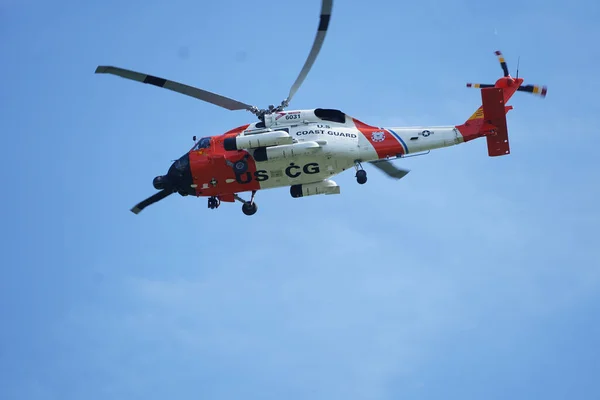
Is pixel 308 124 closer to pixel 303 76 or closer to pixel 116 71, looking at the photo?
pixel 303 76

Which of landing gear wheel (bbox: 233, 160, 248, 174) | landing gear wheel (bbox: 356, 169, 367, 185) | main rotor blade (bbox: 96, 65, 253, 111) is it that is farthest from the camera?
landing gear wheel (bbox: 233, 160, 248, 174)

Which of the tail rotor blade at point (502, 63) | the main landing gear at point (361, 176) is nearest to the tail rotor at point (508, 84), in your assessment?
the tail rotor blade at point (502, 63)

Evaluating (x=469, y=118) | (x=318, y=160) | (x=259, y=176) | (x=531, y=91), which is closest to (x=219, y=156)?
(x=259, y=176)

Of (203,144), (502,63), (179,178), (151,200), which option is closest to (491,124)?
(502,63)

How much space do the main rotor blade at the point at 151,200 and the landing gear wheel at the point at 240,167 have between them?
2427 millimetres

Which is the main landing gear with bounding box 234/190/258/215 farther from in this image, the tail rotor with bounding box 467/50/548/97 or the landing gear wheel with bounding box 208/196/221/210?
the tail rotor with bounding box 467/50/548/97

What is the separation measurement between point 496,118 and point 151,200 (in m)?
11.6

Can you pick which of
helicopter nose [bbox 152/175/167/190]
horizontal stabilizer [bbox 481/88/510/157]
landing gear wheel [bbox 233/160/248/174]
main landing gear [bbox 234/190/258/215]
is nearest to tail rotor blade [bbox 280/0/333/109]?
landing gear wheel [bbox 233/160/248/174]

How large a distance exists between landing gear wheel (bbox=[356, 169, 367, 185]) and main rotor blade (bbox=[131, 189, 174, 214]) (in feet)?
20.4

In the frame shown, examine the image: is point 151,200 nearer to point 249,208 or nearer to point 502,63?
point 249,208

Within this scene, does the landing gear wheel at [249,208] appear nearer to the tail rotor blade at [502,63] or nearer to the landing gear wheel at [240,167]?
the landing gear wheel at [240,167]

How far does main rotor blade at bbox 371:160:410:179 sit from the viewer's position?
2975cm

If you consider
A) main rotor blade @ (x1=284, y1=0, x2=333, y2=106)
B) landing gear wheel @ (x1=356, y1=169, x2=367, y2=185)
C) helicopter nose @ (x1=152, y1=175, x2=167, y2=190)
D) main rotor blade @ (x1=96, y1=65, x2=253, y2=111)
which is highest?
main rotor blade @ (x1=96, y1=65, x2=253, y2=111)

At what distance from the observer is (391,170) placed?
30125 millimetres
